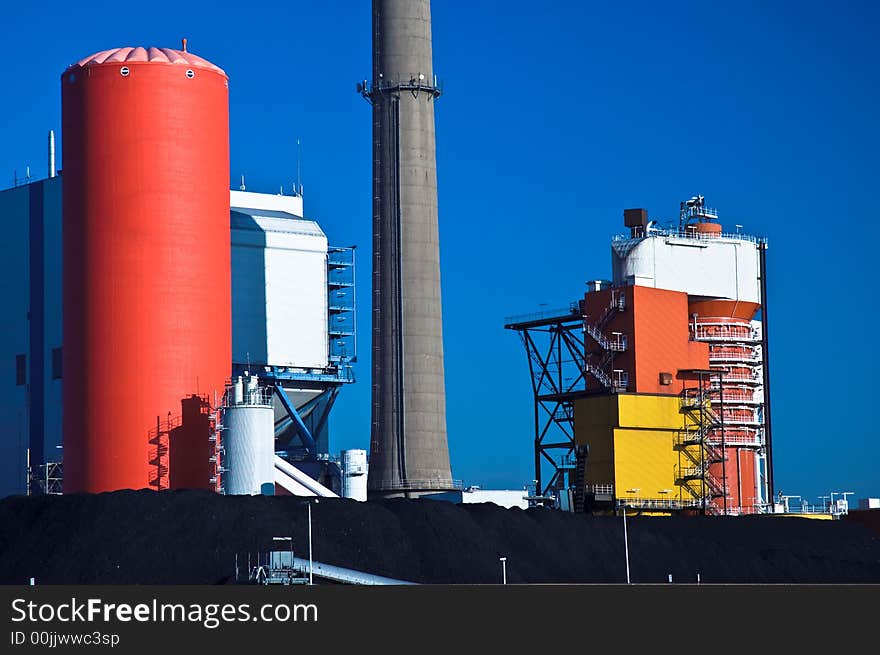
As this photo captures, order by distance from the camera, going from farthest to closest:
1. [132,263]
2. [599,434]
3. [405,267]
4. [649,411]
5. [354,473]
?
1. [405,267]
2. [649,411]
3. [599,434]
4. [354,473]
5. [132,263]

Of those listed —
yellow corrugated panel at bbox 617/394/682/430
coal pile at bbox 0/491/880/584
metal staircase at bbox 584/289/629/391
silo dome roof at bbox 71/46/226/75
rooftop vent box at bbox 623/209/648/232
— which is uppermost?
silo dome roof at bbox 71/46/226/75

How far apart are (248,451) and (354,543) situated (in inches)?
479

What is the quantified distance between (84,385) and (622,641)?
39.8 meters

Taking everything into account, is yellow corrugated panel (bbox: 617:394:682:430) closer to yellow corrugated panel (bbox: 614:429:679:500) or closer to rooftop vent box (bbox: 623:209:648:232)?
yellow corrugated panel (bbox: 614:429:679:500)

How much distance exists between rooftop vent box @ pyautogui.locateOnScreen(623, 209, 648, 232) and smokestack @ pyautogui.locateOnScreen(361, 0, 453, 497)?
405 inches

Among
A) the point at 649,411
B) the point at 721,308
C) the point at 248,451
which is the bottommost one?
the point at 248,451

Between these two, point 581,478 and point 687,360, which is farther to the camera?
point 687,360

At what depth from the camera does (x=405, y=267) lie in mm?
80625

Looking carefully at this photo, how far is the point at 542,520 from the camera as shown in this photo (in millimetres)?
64562

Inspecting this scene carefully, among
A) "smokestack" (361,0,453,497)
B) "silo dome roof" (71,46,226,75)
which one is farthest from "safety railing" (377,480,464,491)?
"silo dome roof" (71,46,226,75)

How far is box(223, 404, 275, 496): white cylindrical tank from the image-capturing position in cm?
6569

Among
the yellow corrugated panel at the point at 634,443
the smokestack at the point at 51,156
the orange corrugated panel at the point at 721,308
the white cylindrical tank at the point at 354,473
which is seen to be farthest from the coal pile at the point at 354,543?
the smokestack at the point at 51,156

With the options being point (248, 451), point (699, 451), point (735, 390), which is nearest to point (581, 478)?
point (699, 451)

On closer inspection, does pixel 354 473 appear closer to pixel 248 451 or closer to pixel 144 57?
pixel 248 451
